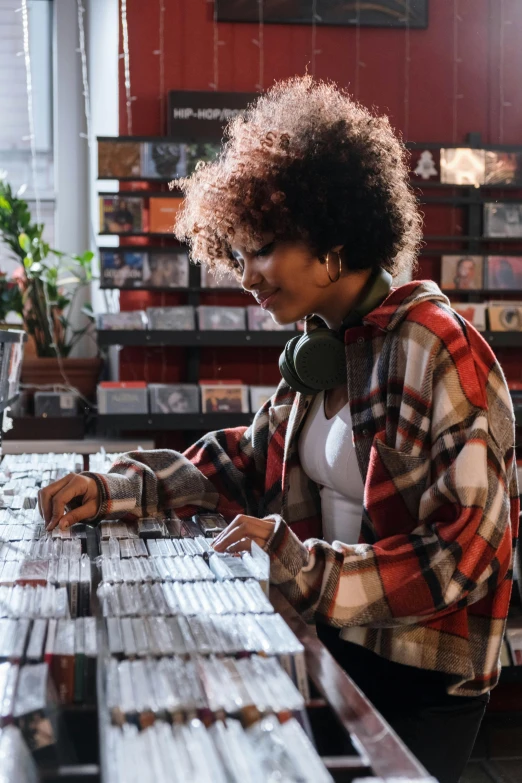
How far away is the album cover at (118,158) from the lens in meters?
4.12

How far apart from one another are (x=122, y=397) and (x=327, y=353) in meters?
2.59

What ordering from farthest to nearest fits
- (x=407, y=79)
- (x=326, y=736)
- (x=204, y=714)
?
(x=407, y=79)
(x=326, y=736)
(x=204, y=714)

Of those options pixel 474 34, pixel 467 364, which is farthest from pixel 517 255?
pixel 467 364

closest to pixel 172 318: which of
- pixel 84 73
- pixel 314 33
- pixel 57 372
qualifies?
pixel 57 372

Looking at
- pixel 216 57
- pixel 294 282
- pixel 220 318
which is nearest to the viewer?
pixel 294 282

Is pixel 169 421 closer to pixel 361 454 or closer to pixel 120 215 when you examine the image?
pixel 120 215

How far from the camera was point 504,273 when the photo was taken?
4.39 meters

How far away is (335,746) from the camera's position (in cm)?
83

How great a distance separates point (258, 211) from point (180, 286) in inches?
105

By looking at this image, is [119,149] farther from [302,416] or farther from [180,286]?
[302,416]

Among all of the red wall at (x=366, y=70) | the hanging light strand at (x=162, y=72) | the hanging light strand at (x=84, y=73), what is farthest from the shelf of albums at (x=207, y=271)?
the hanging light strand at (x=84, y=73)

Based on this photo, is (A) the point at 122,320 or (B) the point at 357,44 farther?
(B) the point at 357,44

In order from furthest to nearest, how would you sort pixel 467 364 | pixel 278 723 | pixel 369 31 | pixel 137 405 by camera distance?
pixel 369 31 → pixel 137 405 → pixel 467 364 → pixel 278 723

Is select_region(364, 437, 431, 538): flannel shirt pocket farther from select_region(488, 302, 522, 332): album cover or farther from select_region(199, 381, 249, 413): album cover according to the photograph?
select_region(488, 302, 522, 332): album cover
